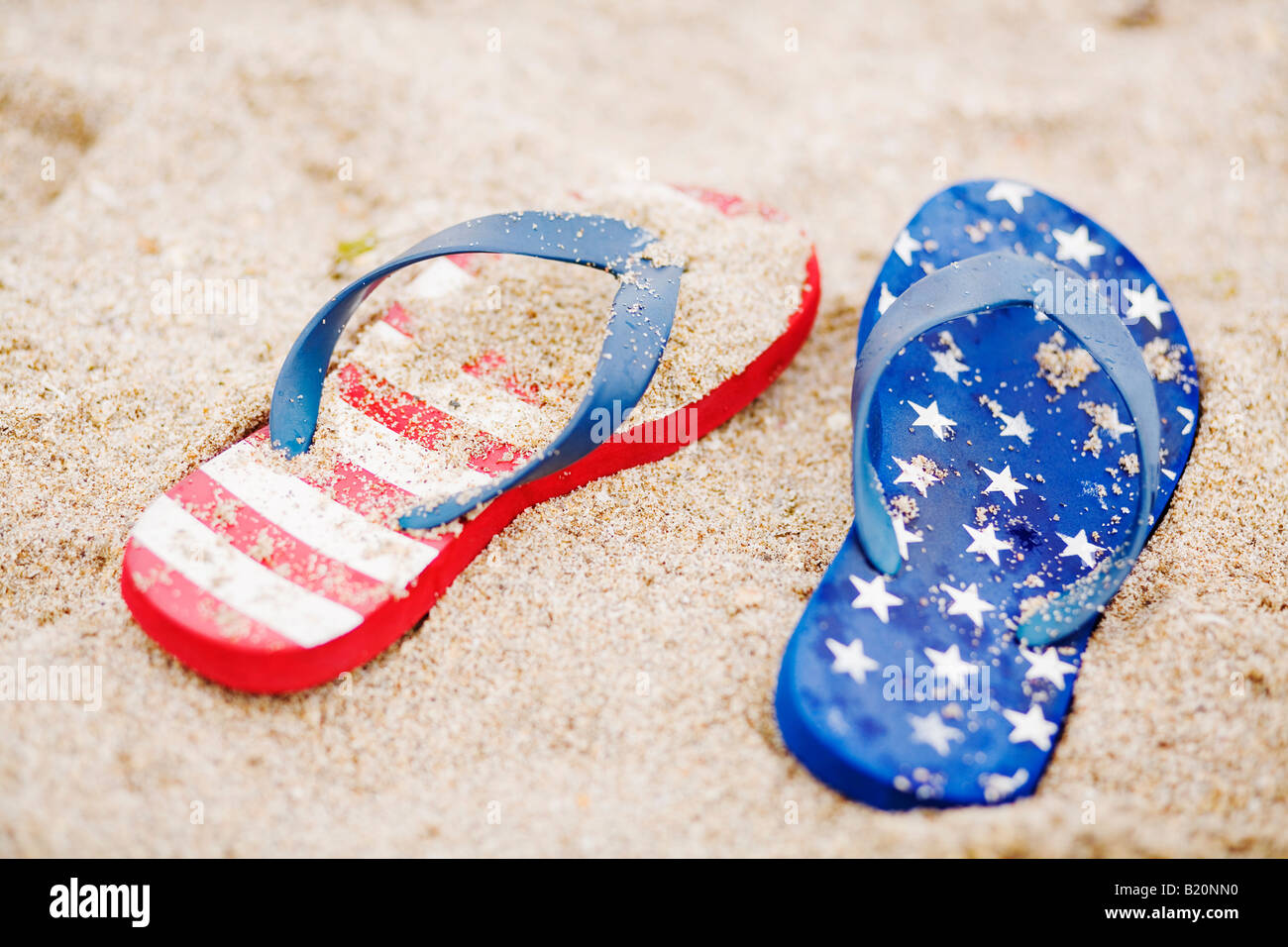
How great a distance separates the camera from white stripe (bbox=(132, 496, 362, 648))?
4.02 feet

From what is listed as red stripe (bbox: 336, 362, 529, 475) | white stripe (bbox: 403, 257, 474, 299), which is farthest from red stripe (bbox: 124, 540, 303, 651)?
white stripe (bbox: 403, 257, 474, 299)

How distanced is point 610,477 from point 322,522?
499mm

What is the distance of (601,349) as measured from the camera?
4.90ft

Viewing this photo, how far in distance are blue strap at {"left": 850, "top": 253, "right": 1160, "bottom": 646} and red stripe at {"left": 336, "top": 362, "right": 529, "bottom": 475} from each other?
58 centimetres

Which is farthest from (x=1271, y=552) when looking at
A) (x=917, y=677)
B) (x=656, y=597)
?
(x=656, y=597)

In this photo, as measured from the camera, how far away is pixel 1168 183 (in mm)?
2279

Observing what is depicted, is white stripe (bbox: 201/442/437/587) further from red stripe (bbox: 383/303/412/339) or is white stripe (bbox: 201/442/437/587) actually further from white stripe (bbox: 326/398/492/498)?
red stripe (bbox: 383/303/412/339)

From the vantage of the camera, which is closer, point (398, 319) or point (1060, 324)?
point (1060, 324)

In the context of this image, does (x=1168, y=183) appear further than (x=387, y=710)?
Yes

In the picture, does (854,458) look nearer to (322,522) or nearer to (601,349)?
(601,349)

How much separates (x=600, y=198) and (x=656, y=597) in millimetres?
870

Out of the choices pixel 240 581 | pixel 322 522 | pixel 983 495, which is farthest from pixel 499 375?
pixel 983 495

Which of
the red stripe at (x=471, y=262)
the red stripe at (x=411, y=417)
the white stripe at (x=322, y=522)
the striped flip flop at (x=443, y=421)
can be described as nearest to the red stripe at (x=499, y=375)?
the striped flip flop at (x=443, y=421)
